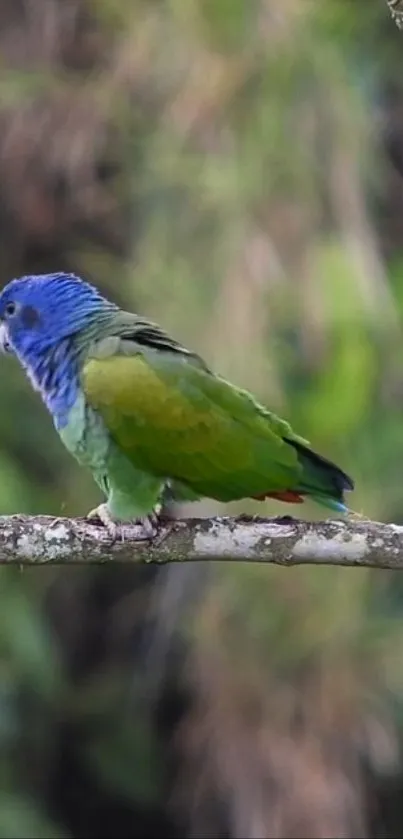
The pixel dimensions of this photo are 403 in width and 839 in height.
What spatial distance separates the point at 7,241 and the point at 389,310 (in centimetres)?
131

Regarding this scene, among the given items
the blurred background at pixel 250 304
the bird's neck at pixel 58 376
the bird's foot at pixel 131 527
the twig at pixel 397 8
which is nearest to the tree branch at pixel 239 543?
the bird's foot at pixel 131 527

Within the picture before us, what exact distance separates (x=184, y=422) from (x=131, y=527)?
203 mm

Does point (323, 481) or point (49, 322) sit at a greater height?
point (49, 322)

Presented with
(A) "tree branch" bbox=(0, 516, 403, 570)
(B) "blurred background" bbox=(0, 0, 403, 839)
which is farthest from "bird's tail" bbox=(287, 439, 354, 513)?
(B) "blurred background" bbox=(0, 0, 403, 839)

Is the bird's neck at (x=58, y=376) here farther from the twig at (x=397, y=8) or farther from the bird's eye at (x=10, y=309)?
the twig at (x=397, y=8)

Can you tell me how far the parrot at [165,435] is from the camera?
202cm

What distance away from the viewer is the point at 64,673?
12.5 feet

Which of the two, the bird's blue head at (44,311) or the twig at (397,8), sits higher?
the twig at (397,8)

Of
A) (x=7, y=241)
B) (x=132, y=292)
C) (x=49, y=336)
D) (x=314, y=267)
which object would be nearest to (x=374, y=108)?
(x=314, y=267)

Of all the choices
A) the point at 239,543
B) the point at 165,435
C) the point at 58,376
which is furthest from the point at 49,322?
the point at 239,543

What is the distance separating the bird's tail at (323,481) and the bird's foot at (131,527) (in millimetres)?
233

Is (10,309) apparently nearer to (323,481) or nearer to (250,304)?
(323,481)

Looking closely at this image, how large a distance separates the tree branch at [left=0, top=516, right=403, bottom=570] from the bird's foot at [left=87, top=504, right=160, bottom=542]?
41mm

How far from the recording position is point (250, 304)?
122 inches
